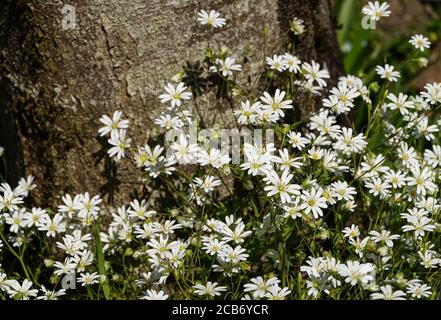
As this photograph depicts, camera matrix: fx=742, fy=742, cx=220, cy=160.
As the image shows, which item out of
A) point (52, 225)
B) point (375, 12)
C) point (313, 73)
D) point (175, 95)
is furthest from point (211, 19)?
point (52, 225)

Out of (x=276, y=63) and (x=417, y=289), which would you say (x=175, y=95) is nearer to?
(x=276, y=63)

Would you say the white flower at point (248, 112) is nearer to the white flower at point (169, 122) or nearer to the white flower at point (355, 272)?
the white flower at point (169, 122)

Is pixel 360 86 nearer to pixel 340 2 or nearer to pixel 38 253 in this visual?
pixel 38 253

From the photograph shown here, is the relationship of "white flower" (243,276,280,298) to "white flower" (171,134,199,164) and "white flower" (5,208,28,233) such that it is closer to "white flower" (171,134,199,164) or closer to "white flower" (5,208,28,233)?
"white flower" (171,134,199,164)

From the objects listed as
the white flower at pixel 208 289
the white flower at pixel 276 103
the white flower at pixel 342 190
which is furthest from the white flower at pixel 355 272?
the white flower at pixel 276 103

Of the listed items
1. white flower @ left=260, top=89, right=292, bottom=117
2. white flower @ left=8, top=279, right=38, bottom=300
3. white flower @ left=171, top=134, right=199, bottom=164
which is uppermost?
white flower @ left=260, top=89, right=292, bottom=117

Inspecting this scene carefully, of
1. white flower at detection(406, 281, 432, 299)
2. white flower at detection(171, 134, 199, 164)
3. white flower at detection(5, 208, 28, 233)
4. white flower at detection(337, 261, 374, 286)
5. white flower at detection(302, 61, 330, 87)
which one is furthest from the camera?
white flower at detection(302, 61, 330, 87)

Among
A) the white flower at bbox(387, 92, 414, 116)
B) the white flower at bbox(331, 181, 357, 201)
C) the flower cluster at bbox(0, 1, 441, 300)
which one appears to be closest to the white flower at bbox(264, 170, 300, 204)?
the flower cluster at bbox(0, 1, 441, 300)
